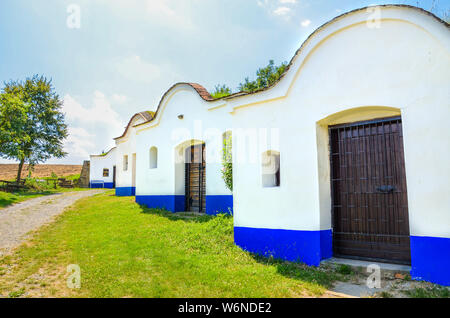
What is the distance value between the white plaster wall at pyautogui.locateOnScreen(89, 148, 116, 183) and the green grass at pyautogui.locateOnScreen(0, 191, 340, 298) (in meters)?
19.5

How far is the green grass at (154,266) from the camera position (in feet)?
14.8

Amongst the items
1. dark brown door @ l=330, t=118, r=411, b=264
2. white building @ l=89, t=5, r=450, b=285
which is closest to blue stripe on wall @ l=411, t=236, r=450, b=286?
white building @ l=89, t=5, r=450, b=285

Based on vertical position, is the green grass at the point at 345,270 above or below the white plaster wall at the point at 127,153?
below

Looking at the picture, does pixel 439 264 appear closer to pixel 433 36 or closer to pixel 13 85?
pixel 433 36

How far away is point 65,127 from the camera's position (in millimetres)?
26938

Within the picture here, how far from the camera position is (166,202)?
12469mm

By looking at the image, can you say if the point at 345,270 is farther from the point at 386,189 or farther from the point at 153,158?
→ the point at 153,158

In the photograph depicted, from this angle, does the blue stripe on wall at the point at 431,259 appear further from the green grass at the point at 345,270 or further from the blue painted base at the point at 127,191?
the blue painted base at the point at 127,191

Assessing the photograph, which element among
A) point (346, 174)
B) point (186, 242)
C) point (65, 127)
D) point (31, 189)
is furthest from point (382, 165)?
point (65, 127)

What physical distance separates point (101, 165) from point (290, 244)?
2585cm

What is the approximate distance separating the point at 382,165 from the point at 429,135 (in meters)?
1.00

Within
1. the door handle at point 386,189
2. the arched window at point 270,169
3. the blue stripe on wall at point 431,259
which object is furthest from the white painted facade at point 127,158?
the blue stripe on wall at point 431,259

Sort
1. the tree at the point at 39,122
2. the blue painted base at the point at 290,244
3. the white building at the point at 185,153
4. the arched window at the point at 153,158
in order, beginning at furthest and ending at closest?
1. the tree at the point at 39,122
2. the arched window at the point at 153,158
3. the white building at the point at 185,153
4. the blue painted base at the point at 290,244

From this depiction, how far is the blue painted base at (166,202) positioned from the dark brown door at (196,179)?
29 centimetres
